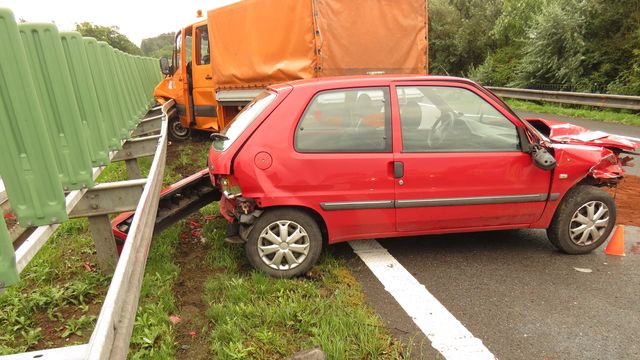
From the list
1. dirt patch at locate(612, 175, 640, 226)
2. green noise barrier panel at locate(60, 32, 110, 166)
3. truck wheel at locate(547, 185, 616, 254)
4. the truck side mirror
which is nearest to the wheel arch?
green noise barrier panel at locate(60, 32, 110, 166)

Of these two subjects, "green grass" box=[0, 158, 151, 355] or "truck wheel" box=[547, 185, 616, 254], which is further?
"truck wheel" box=[547, 185, 616, 254]

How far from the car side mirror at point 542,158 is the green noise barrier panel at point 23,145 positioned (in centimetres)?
351

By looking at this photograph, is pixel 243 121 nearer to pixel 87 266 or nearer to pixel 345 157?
pixel 345 157

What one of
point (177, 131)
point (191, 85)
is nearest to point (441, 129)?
point (191, 85)

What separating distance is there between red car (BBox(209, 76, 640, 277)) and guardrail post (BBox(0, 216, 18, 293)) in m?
1.81

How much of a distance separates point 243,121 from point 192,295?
1500 millimetres

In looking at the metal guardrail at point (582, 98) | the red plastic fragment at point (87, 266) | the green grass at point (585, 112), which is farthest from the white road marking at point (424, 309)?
the metal guardrail at point (582, 98)

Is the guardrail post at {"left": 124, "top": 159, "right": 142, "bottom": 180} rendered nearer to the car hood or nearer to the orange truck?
the orange truck

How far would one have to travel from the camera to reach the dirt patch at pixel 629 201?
16.2ft

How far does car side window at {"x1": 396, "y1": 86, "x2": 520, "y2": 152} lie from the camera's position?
3.79 meters

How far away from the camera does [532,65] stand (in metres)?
18.1

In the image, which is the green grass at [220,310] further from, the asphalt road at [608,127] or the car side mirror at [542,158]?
the asphalt road at [608,127]

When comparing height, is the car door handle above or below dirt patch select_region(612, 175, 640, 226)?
above

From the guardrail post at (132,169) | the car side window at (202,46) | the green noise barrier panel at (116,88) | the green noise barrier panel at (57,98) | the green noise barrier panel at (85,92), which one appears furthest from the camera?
the car side window at (202,46)
